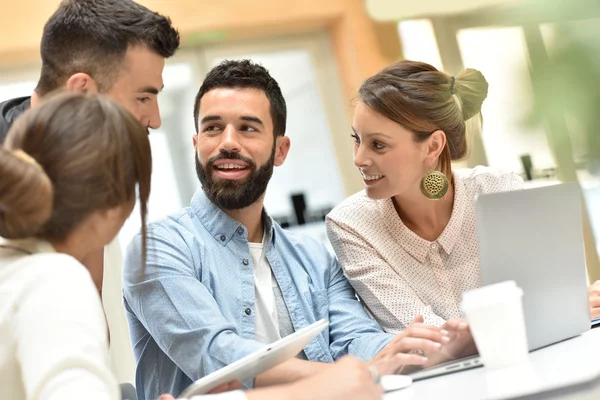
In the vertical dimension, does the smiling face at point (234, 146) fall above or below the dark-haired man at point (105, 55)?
below

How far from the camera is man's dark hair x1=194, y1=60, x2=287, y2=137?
6.30ft

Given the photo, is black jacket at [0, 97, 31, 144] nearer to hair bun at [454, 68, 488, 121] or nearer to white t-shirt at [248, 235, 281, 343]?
white t-shirt at [248, 235, 281, 343]

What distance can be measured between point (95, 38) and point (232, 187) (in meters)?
0.47

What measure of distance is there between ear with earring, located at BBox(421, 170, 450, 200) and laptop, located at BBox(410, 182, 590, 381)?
0.60 m

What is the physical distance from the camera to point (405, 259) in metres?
1.88

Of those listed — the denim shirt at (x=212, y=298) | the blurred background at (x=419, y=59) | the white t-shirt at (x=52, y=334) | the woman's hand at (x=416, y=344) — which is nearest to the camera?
the white t-shirt at (x=52, y=334)

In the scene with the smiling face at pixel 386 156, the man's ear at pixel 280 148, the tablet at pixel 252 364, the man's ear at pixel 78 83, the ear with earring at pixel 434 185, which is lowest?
the tablet at pixel 252 364

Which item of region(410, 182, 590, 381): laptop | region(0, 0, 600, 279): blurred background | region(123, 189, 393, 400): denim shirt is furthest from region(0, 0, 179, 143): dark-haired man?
region(0, 0, 600, 279): blurred background

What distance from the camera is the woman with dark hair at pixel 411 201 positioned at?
182cm

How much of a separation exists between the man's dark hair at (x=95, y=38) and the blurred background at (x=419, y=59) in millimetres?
2606

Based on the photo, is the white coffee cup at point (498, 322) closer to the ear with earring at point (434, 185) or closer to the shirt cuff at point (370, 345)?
the shirt cuff at point (370, 345)

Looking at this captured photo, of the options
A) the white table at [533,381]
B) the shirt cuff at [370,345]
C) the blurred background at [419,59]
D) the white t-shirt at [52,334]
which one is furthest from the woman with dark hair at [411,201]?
the blurred background at [419,59]

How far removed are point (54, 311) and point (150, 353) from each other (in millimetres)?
835

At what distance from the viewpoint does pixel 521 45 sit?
184 inches
